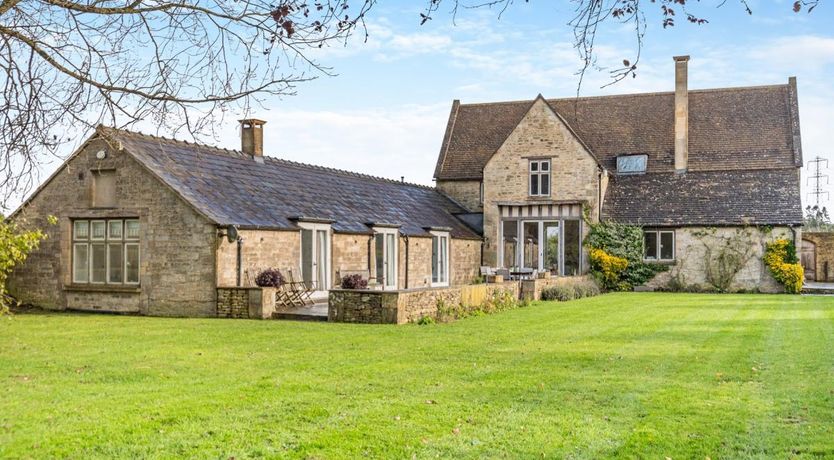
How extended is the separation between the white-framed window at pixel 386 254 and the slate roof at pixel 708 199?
11.6m

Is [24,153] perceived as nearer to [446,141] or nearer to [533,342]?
[533,342]

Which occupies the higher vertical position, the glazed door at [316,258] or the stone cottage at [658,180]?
the stone cottage at [658,180]

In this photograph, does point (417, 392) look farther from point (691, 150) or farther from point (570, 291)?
point (691, 150)

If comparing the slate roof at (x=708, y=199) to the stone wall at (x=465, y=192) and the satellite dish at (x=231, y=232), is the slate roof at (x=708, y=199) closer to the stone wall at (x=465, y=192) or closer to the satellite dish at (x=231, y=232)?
the stone wall at (x=465, y=192)

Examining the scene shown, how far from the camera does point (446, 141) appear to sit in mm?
41875

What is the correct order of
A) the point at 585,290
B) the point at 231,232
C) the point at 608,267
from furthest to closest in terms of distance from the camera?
the point at 608,267, the point at 585,290, the point at 231,232

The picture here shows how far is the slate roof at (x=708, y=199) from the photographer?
33144 mm

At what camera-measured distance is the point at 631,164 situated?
37.4 meters

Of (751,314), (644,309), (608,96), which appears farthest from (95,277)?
(608,96)

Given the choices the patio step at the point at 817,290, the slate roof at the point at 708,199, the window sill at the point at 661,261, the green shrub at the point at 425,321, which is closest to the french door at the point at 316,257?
the green shrub at the point at 425,321

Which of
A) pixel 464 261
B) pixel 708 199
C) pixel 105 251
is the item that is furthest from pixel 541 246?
pixel 105 251

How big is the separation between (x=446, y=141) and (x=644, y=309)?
67.8 ft

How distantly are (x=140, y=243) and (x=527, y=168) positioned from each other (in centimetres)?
1880

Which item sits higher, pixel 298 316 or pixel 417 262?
Result: pixel 417 262
